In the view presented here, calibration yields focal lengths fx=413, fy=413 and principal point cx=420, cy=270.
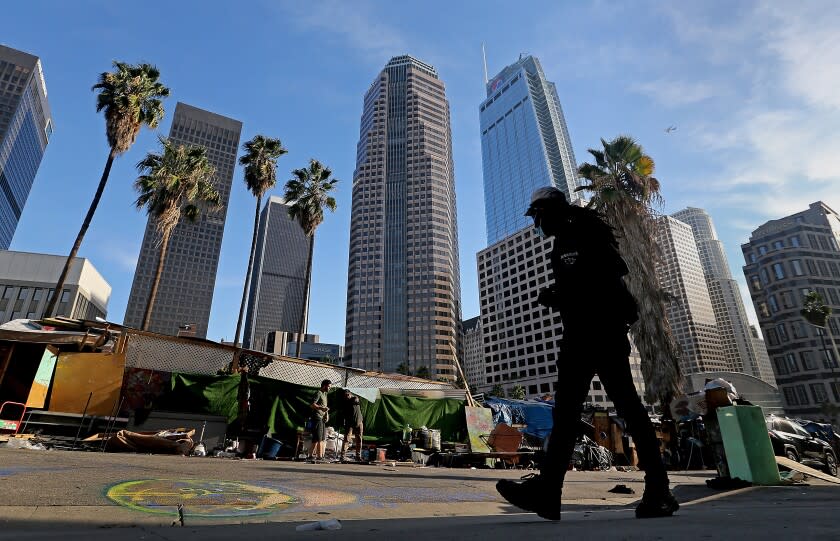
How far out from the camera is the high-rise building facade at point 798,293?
65000 mm

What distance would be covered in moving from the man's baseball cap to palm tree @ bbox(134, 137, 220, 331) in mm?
25751

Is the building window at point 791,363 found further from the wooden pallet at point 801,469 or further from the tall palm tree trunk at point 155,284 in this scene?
the tall palm tree trunk at point 155,284

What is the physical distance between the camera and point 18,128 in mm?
120125

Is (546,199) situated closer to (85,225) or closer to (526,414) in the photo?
(526,414)

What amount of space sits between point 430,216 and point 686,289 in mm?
114737

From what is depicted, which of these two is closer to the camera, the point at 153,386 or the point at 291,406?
the point at 153,386

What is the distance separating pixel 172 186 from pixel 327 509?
89.3 ft

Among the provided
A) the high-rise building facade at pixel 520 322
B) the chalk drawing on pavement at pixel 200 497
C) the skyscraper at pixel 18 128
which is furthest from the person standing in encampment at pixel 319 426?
the skyscraper at pixel 18 128

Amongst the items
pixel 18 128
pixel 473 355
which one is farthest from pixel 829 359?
pixel 18 128

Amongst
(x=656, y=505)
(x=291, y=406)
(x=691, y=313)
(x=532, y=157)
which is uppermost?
(x=532, y=157)

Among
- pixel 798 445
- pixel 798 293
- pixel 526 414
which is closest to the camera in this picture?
pixel 798 445

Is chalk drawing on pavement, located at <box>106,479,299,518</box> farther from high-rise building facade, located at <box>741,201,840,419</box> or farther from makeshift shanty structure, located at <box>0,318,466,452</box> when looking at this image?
high-rise building facade, located at <box>741,201,840,419</box>

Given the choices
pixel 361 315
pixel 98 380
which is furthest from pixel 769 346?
pixel 361 315

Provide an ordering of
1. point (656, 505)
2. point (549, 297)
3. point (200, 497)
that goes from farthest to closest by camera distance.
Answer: point (200, 497) < point (549, 297) < point (656, 505)
